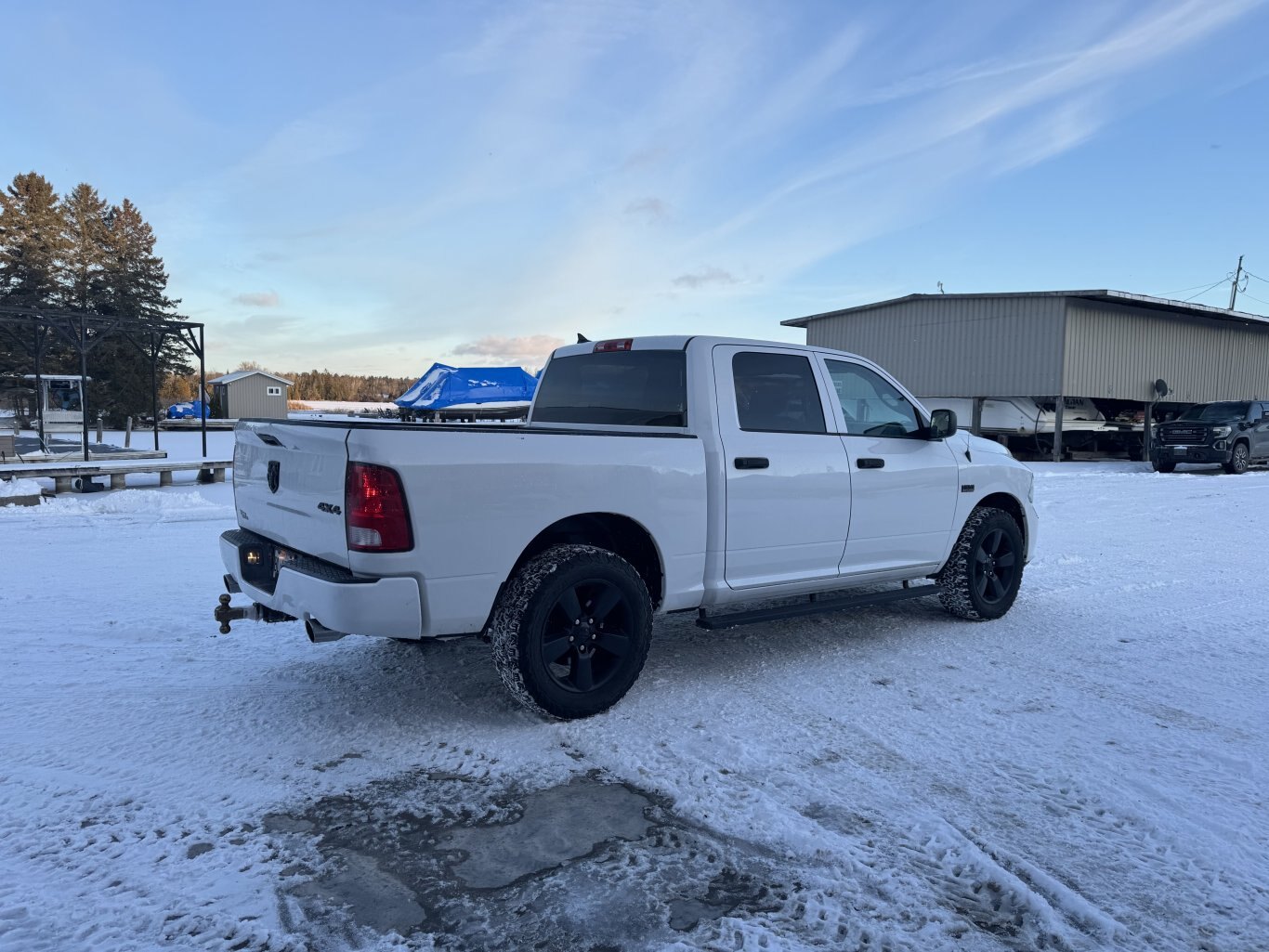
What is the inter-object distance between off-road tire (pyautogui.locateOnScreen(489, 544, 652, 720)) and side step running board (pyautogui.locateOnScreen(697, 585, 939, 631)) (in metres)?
0.48

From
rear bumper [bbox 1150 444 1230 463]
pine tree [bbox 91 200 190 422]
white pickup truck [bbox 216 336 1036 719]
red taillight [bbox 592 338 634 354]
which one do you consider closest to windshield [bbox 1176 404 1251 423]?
rear bumper [bbox 1150 444 1230 463]

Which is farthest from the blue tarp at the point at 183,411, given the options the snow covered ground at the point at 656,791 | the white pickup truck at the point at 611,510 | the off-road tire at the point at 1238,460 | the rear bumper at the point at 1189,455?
the white pickup truck at the point at 611,510

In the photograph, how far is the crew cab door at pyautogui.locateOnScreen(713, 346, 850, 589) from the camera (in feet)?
15.3

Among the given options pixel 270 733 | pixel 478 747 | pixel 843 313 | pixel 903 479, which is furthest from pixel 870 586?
pixel 843 313

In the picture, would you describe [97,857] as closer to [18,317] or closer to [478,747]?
[478,747]

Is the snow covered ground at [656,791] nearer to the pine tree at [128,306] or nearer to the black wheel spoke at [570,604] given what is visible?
the black wheel spoke at [570,604]

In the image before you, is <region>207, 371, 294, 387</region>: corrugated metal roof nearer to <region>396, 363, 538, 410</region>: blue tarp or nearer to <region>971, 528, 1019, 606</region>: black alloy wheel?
<region>396, 363, 538, 410</region>: blue tarp

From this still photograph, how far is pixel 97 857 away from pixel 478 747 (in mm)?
1466

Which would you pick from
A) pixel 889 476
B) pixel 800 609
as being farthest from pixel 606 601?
pixel 889 476

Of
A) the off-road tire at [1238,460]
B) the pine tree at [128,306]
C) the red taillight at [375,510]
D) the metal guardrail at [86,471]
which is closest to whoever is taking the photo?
the red taillight at [375,510]

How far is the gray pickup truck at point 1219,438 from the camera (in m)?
19.5

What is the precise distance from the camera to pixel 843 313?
2984cm

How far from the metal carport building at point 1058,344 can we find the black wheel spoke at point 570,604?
2367 centimetres

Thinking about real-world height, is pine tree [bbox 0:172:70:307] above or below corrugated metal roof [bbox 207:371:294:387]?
above
